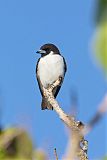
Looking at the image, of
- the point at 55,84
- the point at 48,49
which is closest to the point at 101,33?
the point at 55,84

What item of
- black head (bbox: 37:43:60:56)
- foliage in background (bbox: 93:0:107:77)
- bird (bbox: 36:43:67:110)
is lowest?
foliage in background (bbox: 93:0:107:77)

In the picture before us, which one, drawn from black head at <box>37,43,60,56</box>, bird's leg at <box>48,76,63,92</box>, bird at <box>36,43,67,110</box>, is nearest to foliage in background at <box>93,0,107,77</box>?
bird's leg at <box>48,76,63,92</box>

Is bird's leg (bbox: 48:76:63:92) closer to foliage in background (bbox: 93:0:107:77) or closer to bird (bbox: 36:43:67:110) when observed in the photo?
bird (bbox: 36:43:67:110)

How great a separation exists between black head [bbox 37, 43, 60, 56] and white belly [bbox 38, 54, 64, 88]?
1.76 ft

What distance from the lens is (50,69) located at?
11602 millimetres

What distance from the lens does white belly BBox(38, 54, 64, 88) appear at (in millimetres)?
11352

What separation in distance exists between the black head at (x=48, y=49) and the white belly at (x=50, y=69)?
54cm

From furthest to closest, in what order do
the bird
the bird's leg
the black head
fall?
the black head → the bird → the bird's leg

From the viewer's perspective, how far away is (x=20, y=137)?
2.75 feet

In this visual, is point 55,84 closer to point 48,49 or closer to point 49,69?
point 49,69

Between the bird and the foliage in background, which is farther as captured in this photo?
the bird

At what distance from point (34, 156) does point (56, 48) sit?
12.1 m

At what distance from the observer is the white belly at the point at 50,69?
1135 centimetres

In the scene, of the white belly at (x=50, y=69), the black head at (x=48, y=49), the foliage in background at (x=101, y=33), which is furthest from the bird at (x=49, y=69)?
the foliage in background at (x=101, y=33)
